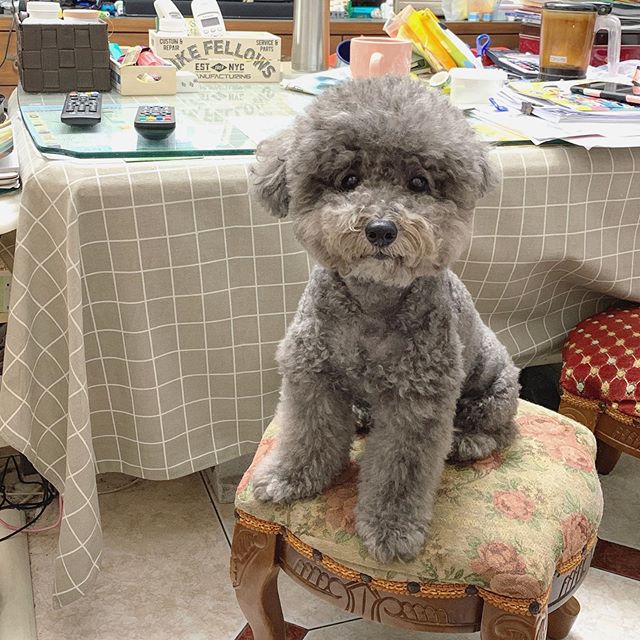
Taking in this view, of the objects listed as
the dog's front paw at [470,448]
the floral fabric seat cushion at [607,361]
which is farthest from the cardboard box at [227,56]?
the dog's front paw at [470,448]

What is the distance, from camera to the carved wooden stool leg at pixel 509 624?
1062 mm

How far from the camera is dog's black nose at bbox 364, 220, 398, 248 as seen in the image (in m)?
0.90

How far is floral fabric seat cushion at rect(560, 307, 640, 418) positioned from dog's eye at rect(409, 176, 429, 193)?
2.65 feet

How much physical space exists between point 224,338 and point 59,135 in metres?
0.48

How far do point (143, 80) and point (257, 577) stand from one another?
1186 millimetres

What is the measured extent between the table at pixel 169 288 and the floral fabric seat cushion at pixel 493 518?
29 cm

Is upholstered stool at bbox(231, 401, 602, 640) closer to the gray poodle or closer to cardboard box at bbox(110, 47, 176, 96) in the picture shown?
the gray poodle

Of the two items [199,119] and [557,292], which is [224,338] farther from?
[557,292]

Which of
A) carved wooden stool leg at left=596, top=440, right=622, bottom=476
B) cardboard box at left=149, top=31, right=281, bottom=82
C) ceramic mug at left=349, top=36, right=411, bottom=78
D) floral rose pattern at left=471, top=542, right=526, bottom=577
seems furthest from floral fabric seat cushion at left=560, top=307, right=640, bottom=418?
cardboard box at left=149, top=31, right=281, bottom=82

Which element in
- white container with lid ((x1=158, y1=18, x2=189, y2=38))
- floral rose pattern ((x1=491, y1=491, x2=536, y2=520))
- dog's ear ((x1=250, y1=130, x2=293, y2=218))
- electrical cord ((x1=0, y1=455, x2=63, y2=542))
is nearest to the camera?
dog's ear ((x1=250, y1=130, x2=293, y2=218))

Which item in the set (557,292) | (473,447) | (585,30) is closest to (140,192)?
(473,447)

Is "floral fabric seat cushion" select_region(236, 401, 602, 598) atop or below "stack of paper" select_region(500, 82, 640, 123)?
below

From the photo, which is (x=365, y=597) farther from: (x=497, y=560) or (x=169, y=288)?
(x=169, y=288)

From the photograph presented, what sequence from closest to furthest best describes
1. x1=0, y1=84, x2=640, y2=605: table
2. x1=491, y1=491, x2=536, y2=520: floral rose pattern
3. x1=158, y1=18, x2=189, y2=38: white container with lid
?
x1=491, y1=491, x2=536, y2=520: floral rose pattern → x1=0, y1=84, x2=640, y2=605: table → x1=158, y1=18, x2=189, y2=38: white container with lid
